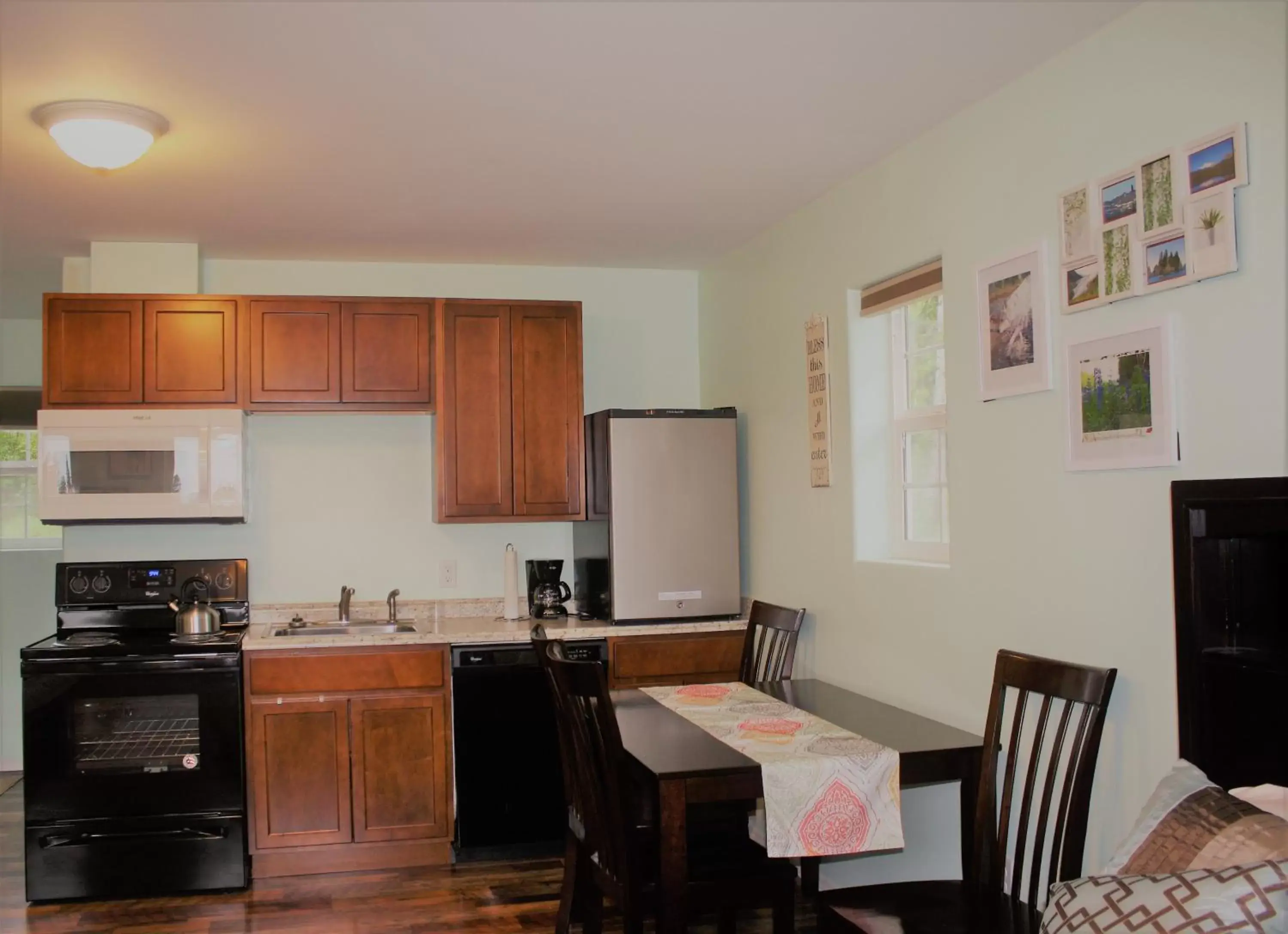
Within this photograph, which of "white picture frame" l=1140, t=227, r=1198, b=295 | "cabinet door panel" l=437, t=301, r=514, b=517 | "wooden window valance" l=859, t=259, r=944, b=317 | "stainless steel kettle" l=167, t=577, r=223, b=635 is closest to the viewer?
"white picture frame" l=1140, t=227, r=1198, b=295

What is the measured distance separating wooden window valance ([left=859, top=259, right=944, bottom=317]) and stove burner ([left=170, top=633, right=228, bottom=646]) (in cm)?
268

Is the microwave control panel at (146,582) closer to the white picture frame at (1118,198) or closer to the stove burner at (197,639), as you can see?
the stove burner at (197,639)

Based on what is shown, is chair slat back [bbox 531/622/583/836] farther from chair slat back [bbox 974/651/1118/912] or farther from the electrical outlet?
the electrical outlet

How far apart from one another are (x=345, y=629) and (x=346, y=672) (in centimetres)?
48

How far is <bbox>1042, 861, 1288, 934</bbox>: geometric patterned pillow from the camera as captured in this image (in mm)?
1431

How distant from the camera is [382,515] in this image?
191 inches

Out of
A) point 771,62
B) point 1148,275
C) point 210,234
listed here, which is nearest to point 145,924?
point 210,234

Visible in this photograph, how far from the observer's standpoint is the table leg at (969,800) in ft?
8.65

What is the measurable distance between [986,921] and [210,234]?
365 centimetres

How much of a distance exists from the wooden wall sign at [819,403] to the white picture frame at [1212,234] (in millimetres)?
1661

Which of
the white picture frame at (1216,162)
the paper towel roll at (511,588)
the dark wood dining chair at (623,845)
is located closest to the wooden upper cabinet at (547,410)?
the paper towel roll at (511,588)

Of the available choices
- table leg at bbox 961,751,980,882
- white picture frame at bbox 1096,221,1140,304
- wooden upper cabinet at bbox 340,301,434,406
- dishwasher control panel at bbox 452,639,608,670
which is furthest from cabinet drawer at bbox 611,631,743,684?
white picture frame at bbox 1096,221,1140,304

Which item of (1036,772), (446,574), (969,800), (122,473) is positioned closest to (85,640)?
(122,473)

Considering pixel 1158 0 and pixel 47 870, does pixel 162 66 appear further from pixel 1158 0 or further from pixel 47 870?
pixel 47 870
